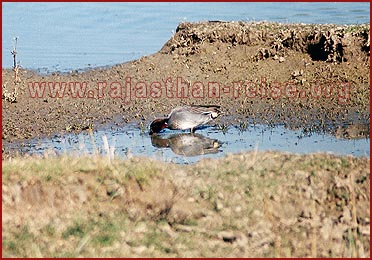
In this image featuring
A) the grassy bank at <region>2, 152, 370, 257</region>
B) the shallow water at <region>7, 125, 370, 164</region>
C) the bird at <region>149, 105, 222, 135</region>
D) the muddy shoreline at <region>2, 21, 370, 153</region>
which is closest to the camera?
the grassy bank at <region>2, 152, 370, 257</region>

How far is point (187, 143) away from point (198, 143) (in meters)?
0.19

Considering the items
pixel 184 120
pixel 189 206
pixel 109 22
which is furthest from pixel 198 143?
pixel 109 22

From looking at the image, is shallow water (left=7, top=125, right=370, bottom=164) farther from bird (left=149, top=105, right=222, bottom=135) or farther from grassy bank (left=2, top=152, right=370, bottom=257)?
grassy bank (left=2, top=152, right=370, bottom=257)

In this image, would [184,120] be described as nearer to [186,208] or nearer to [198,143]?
[198,143]

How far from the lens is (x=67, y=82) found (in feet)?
51.8

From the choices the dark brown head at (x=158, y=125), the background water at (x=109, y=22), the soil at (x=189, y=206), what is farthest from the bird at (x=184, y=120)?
the background water at (x=109, y=22)

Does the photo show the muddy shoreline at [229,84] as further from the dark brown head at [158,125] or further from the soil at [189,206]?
the soil at [189,206]

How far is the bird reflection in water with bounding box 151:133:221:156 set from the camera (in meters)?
11.5

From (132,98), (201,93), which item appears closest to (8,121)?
(132,98)

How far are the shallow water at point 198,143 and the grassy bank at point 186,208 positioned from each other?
102 inches

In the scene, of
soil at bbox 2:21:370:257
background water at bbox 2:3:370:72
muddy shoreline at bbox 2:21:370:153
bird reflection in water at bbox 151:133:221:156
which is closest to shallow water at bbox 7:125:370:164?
bird reflection in water at bbox 151:133:221:156

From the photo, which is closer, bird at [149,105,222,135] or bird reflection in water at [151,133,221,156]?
bird reflection in water at [151,133,221,156]

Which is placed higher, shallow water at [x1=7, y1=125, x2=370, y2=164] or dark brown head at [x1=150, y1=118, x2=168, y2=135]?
dark brown head at [x1=150, y1=118, x2=168, y2=135]

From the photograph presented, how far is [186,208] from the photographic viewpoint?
24.8ft
